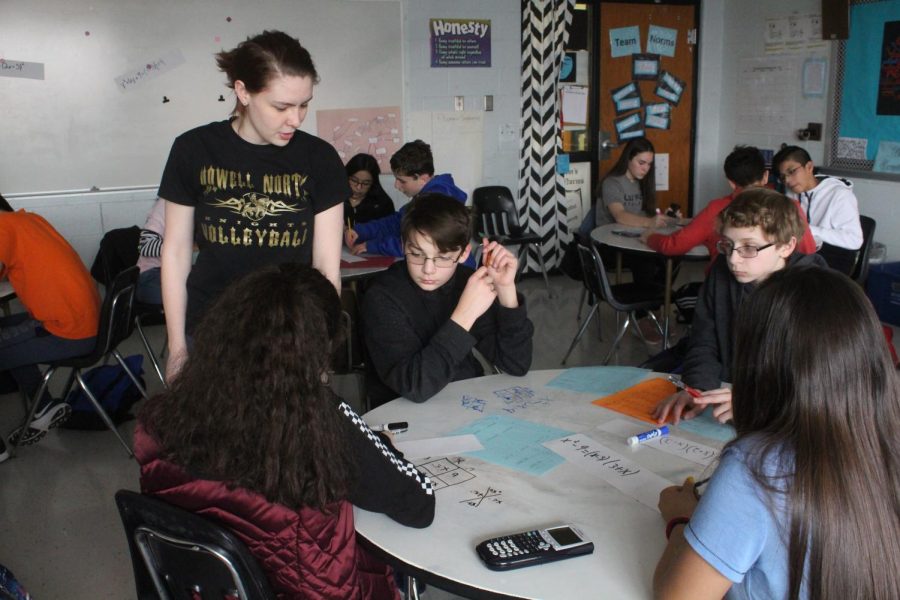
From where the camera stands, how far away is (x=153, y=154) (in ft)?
16.7

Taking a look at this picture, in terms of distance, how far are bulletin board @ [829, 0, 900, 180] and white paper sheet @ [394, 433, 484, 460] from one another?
4.55 metres

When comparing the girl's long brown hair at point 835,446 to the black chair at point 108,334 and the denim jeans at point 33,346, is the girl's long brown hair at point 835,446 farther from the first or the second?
the denim jeans at point 33,346

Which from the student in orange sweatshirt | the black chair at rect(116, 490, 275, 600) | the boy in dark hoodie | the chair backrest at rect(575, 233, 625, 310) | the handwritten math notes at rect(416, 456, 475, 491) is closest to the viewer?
the black chair at rect(116, 490, 275, 600)

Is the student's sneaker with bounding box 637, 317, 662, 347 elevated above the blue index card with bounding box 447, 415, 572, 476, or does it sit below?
below

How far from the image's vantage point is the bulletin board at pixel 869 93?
5.08 m

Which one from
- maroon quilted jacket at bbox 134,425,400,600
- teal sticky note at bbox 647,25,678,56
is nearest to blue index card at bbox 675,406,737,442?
maroon quilted jacket at bbox 134,425,400,600

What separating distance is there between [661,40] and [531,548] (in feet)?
19.8

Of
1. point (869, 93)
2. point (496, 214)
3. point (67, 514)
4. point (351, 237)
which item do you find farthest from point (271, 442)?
point (869, 93)

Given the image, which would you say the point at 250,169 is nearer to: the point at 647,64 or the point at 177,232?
the point at 177,232

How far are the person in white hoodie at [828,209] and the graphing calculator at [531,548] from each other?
3385 millimetres

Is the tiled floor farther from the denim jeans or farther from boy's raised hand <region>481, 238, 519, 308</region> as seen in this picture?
boy's raised hand <region>481, 238, 519, 308</region>

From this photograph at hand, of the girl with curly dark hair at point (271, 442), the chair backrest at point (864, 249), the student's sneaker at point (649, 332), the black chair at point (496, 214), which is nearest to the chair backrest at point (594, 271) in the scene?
the student's sneaker at point (649, 332)

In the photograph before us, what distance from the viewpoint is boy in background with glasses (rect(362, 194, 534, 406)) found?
194 centimetres

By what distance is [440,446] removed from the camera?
5.45 ft
